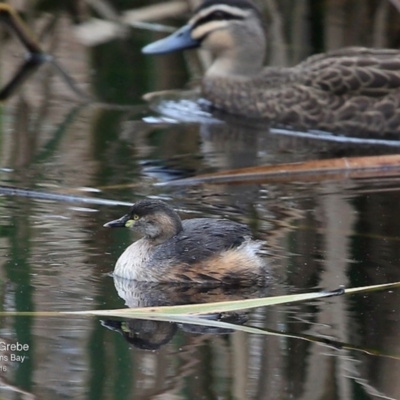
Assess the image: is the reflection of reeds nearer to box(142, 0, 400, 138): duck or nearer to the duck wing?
box(142, 0, 400, 138): duck

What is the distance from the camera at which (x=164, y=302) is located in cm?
567

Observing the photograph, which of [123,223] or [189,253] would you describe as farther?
[123,223]

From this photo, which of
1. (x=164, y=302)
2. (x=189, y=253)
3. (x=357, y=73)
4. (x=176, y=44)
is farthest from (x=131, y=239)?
(x=176, y=44)

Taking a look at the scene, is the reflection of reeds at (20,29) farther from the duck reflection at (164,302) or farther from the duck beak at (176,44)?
the duck reflection at (164,302)

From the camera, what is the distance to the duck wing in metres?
9.66

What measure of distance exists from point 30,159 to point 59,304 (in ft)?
9.72

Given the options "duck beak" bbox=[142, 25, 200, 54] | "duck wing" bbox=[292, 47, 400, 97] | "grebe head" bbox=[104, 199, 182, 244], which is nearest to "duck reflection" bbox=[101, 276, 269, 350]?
"grebe head" bbox=[104, 199, 182, 244]

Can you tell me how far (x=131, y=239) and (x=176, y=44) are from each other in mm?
4218

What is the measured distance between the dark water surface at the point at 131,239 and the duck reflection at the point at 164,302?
0.04 feet

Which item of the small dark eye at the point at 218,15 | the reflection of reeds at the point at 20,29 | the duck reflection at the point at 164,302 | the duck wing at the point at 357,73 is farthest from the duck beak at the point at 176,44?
the duck reflection at the point at 164,302

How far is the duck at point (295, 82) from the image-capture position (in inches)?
379

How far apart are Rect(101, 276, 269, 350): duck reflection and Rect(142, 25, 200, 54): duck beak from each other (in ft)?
16.1

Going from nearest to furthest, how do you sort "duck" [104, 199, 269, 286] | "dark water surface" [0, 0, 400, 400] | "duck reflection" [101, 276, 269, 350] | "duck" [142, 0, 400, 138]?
"dark water surface" [0, 0, 400, 400] < "duck reflection" [101, 276, 269, 350] < "duck" [104, 199, 269, 286] < "duck" [142, 0, 400, 138]

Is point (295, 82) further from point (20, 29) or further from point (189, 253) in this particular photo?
point (189, 253)
